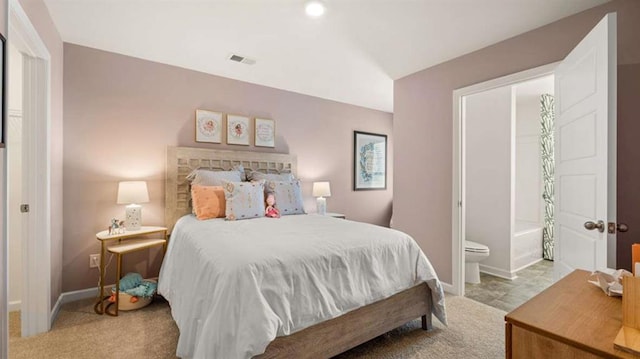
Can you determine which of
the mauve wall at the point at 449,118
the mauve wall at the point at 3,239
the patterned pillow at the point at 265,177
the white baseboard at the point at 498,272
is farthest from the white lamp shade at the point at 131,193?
the white baseboard at the point at 498,272

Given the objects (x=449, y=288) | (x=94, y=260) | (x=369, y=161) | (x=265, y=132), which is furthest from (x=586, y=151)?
(x=94, y=260)

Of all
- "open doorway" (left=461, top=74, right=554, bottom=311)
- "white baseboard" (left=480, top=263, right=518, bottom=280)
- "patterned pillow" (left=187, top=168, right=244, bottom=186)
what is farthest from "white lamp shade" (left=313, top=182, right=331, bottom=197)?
"white baseboard" (left=480, top=263, right=518, bottom=280)

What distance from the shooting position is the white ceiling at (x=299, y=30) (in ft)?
6.88

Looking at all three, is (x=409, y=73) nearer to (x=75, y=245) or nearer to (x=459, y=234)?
(x=459, y=234)

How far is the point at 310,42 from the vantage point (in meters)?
2.63

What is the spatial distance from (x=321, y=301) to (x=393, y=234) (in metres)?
0.82

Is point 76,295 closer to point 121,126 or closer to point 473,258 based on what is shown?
point 121,126

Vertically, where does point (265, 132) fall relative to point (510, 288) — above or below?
above

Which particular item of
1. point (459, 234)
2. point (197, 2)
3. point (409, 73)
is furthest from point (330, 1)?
point (459, 234)

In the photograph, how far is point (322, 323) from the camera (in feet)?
5.51

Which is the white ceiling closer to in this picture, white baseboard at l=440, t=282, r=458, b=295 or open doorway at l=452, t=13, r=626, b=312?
open doorway at l=452, t=13, r=626, b=312

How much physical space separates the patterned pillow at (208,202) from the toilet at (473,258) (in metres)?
2.79

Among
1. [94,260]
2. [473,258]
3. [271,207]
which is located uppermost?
[271,207]

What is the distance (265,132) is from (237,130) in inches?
15.1
